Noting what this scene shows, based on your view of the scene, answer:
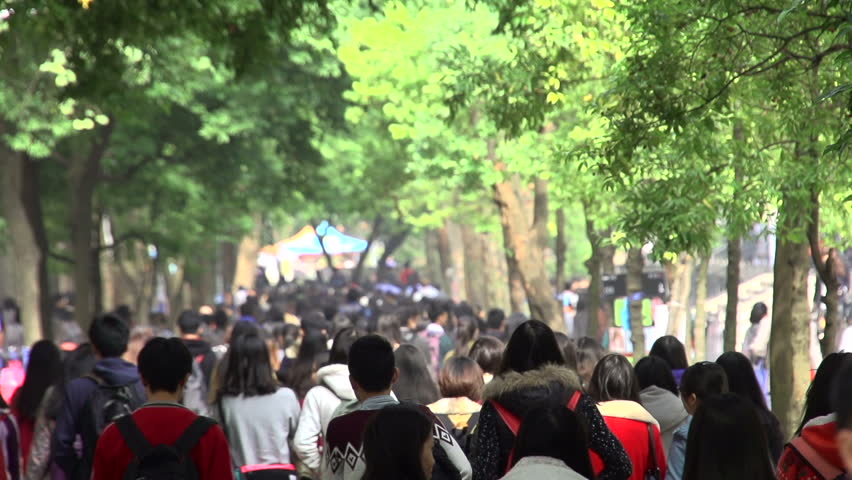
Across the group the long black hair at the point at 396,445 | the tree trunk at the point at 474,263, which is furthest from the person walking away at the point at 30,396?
the tree trunk at the point at 474,263

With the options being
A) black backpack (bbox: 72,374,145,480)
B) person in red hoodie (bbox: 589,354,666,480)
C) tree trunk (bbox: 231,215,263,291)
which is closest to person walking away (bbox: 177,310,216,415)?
black backpack (bbox: 72,374,145,480)

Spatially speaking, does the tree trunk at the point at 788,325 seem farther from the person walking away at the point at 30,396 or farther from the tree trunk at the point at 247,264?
the tree trunk at the point at 247,264

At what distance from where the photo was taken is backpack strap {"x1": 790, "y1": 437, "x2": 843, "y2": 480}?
5.12 metres

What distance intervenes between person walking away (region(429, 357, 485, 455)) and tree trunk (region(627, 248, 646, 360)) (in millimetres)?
8420

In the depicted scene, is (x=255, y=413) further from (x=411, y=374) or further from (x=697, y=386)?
(x=697, y=386)

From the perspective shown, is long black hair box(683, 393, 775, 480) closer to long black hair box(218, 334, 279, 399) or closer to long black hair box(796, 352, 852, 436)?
long black hair box(796, 352, 852, 436)

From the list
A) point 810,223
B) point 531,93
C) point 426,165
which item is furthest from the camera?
point 426,165

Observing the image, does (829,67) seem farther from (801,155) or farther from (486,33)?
(486,33)

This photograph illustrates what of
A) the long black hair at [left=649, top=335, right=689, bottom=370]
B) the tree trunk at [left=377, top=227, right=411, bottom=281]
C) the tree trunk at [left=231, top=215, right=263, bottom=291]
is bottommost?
the long black hair at [left=649, top=335, right=689, bottom=370]

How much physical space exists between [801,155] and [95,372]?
221 inches

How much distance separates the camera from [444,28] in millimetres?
23375

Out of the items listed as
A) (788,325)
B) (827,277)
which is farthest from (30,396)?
(788,325)

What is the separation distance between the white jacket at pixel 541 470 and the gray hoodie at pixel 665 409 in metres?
2.91

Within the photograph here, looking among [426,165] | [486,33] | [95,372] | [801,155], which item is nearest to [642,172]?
[801,155]
